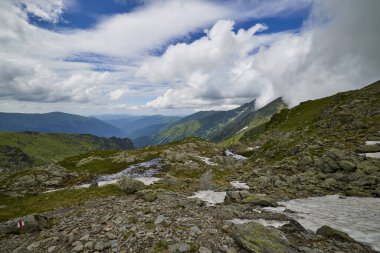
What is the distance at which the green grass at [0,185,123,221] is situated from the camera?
4287 cm

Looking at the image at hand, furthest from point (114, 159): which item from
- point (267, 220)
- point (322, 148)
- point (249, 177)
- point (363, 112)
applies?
point (363, 112)

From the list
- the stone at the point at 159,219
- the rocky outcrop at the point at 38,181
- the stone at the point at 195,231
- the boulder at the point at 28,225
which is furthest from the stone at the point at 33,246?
the rocky outcrop at the point at 38,181

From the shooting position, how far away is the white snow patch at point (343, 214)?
71.9ft

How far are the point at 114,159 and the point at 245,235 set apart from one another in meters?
88.3

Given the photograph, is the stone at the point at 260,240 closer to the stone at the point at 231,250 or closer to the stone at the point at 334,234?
the stone at the point at 231,250

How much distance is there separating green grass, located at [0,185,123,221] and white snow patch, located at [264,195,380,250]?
103 feet

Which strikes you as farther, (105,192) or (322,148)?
(322,148)

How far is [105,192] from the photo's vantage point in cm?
4938

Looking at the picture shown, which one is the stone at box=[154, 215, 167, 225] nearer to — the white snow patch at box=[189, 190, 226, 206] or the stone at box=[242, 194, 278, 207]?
the stone at box=[242, 194, 278, 207]

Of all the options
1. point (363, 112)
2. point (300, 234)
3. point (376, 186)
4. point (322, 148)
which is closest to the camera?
point (300, 234)

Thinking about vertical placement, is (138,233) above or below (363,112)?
below

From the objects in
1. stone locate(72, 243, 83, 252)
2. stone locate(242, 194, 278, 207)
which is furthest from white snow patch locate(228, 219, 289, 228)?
stone locate(72, 243, 83, 252)

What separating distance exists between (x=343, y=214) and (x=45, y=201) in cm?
5229

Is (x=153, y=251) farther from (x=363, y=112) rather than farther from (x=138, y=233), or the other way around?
(x=363, y=112)
